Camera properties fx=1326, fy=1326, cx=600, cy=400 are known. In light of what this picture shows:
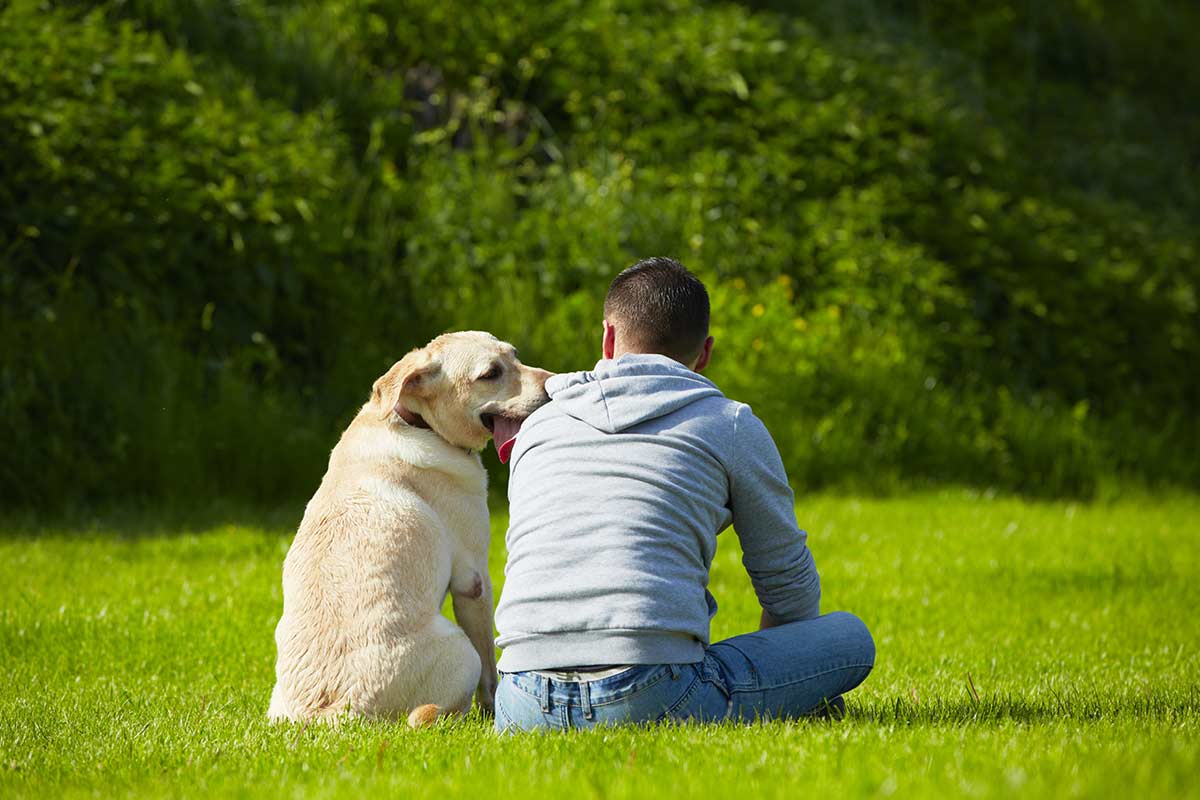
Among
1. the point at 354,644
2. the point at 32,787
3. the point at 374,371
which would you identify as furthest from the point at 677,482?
the point at 374,371

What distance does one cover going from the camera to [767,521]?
4.14m

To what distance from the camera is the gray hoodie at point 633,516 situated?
3.92 metres

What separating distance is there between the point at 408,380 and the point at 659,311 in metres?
1.14

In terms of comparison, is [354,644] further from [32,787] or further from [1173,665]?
[1173,665]

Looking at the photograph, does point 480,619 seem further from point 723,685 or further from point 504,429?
point 723,685

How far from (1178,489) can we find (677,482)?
8.80 meters

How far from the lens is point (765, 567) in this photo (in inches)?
166

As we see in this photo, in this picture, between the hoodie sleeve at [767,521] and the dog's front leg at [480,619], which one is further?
the dog's front leg at [480,619]

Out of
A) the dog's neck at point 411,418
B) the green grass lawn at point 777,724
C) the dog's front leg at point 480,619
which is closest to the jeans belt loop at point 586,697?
the green grass lawn at point 777,724

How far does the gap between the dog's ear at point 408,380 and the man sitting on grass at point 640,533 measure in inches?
27.0

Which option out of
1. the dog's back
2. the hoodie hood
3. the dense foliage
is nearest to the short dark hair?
the hoodie hood

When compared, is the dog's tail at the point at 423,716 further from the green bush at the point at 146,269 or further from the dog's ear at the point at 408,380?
the green bush at the point at 146,269

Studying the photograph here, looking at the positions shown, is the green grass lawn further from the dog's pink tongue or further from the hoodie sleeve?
the dog's pink tongue

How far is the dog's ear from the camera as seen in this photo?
4832mm
